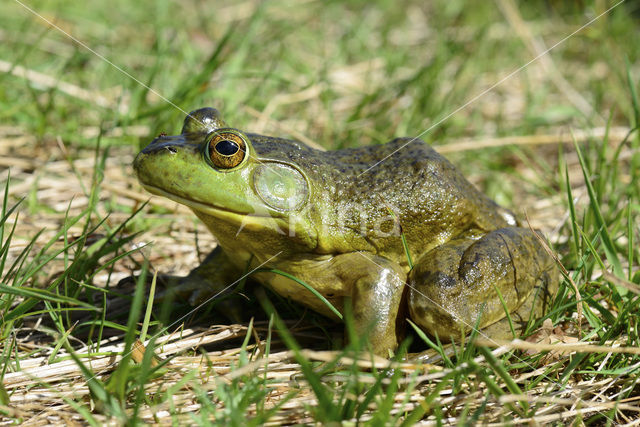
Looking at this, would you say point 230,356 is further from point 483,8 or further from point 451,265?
point 483,8

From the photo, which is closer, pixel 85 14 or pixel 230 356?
pixel 230 356

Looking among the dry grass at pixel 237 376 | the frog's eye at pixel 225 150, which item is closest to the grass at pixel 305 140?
the dry grass at pixel 237 376

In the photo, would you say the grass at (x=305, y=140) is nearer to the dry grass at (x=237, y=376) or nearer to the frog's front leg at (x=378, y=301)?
the dry grass at (x=237, y=376)

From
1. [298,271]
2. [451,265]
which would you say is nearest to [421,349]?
[451,265]

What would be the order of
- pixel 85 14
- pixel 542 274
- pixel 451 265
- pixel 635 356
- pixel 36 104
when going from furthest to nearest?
pixel 85 14 → pixel 36 104 → pixel 542 274 → pixel 451 265 → pixel 635 356

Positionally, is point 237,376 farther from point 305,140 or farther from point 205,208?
point 305,140
